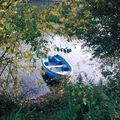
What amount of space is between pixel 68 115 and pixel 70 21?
1.96 m

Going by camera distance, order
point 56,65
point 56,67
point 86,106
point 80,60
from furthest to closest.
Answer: point 80,60
point 56,65
point 56,67
point 86,106

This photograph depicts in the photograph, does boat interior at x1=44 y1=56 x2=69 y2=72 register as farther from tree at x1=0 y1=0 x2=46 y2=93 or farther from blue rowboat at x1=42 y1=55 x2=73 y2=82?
tree at x1=0 y1=0 x2=46 y2=93

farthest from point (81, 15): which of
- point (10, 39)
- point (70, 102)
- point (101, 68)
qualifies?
point (70, 102)

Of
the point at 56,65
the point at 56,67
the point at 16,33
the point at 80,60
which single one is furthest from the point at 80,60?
the point at 16,33

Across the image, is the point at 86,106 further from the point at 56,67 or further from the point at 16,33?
the point at 56,67

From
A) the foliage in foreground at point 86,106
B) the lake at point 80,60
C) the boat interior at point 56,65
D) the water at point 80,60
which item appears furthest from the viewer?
the boat interior at point 56,65

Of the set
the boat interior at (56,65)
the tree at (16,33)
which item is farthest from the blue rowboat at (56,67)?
the tree at (16,33)

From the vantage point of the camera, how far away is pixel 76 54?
10.5 metres

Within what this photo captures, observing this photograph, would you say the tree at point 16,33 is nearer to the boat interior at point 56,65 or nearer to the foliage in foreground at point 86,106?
the foliage in foreground at point 86,106

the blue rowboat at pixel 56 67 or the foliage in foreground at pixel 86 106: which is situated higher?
the blue rowboat at pixel 56 67

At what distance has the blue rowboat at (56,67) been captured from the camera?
848cm

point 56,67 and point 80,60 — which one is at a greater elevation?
point 80,60

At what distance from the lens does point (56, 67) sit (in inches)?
362

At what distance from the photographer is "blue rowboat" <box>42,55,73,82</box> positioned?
27.8ft
